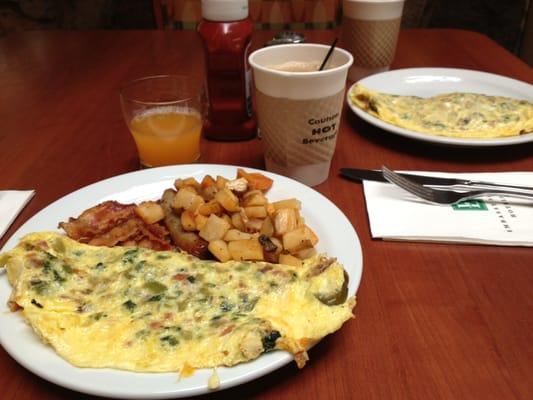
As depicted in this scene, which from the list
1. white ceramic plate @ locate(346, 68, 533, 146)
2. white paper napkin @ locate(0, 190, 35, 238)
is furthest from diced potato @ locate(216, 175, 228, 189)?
white ceramic plate @ locate(346, 68, 533, 146)

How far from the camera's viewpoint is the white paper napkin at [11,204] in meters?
0.98

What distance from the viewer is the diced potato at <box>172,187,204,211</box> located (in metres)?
0.94

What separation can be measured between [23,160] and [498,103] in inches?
52.4

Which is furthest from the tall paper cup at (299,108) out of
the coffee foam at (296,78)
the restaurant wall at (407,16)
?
the restaurant wall at (407,16)

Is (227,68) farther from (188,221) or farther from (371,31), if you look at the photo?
(371,31)

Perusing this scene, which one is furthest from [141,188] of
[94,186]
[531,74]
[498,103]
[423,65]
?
[531,74]

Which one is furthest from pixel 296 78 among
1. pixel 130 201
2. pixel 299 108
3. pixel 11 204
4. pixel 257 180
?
pixel 11 204

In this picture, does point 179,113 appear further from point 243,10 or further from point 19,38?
point 19,38

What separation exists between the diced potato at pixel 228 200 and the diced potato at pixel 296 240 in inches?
5.7

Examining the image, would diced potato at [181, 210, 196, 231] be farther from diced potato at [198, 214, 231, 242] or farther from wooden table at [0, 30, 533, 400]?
wooden table at [0, 30, 533, 400]

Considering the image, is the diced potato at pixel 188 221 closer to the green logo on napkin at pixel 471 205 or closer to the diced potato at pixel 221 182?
the diced potato at pixel 221 182

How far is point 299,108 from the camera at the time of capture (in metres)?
1.03

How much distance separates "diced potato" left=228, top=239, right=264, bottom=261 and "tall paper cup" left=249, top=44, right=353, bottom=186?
0.31 metres

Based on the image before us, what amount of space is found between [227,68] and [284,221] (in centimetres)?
58
